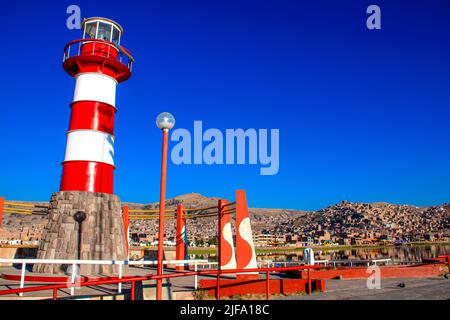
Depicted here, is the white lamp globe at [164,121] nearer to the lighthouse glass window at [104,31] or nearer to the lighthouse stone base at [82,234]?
the lighthouse stone base at [82,234]

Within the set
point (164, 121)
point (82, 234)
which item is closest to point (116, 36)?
point (82, 234)

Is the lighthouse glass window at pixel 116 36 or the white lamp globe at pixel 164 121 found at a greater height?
the lighthouse glass window at pixel 116 36

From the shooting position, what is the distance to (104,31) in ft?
55.3

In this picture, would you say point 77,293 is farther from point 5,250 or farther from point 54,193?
point 5,250

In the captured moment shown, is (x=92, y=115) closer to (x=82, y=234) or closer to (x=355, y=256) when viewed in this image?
(x=82, y=234)

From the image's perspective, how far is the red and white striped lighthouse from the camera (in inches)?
580

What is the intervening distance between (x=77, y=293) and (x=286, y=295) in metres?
6.14

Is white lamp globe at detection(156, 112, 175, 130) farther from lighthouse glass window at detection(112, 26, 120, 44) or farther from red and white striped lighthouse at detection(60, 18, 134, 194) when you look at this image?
lighthouse glass window at detection(112, 26, 120, 44)

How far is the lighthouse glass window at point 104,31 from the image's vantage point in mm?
16719

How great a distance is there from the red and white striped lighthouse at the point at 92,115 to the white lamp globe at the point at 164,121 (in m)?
7.74

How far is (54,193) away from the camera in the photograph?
48.6ft

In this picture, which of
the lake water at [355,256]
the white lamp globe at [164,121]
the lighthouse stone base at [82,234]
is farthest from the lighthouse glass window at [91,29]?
the lake water at [355,256]

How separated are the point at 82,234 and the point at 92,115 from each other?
16.4ft
